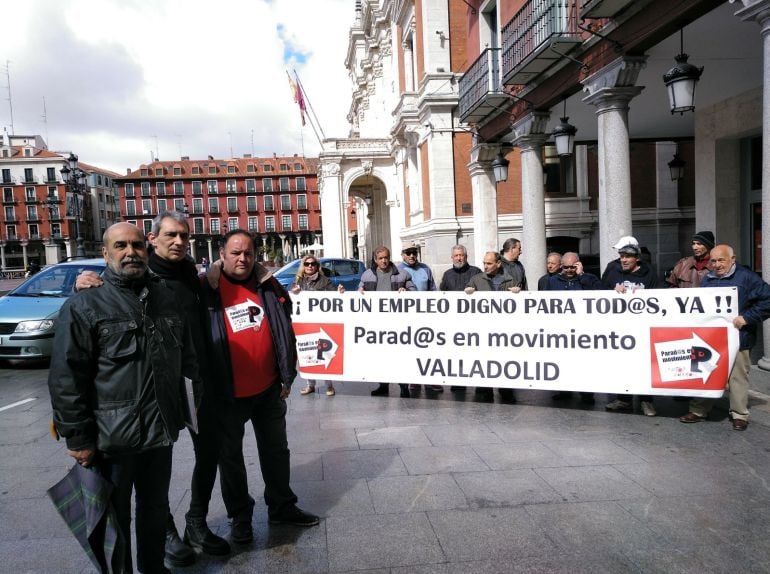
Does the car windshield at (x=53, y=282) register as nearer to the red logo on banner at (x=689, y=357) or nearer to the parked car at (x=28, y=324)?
the parked car at (x=28, y=324)

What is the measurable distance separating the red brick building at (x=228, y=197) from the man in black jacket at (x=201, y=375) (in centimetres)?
9774

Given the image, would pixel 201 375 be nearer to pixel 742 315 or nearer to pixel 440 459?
pixel 440 459

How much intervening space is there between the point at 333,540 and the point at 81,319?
2.01 meters

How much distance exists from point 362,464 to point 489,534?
5.01 ft

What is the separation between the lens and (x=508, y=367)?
6.62 m

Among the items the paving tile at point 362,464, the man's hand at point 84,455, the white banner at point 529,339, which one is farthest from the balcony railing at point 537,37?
the man's hand at point 84,455

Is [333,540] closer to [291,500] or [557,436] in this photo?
[291,500]

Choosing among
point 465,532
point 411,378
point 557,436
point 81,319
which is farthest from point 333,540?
point 411,378

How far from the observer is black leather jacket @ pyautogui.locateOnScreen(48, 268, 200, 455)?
2602mm

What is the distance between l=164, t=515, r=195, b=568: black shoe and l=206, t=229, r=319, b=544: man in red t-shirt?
0.95 ft

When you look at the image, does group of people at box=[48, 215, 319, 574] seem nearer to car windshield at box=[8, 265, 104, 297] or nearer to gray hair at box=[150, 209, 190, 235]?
gray hair at box=[150, 209, 190, 235]

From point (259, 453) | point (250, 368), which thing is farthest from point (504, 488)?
point (250, 368)

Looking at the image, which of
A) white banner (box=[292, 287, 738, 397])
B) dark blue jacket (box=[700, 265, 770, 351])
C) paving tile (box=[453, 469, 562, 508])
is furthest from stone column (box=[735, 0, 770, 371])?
paving tile (box=[453, 469, 562, 508])

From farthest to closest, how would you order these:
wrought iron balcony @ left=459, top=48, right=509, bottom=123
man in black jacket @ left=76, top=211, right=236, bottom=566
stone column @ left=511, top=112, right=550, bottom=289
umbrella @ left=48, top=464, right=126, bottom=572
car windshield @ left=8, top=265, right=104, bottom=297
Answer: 1. wrought iron balcony @ left=459, top=48, right=509, bottom=123
2. stone column @ left=511, top=112, right=550, bottom=289
3. car windshield @ left=8, top=265, right=104, bottom=297
4. man in black jacket @ left=76, top=211, right=236, bottom=566
5. umbrella @ left=48, top=464, right=126, bottom=572
